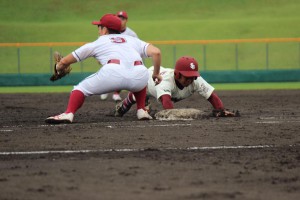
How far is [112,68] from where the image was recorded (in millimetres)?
11555

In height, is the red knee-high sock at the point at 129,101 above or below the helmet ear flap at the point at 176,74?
below

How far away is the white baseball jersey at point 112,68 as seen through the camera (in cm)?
1155

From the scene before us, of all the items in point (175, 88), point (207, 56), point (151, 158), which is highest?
point (207, 56)

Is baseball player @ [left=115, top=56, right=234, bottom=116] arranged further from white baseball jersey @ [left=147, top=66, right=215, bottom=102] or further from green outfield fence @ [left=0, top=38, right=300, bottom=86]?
green outfield fence @ [left=0, top=38, right=300, bottom=86]

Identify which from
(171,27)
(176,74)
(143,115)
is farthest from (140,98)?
(171,27)

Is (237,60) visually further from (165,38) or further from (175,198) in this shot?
(175,198)

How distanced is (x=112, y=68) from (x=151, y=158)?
3485 millimetres

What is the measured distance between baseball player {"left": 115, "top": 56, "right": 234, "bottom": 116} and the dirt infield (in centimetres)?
48

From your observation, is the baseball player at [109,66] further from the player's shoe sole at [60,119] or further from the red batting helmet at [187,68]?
the red batting helmet at [187,68]

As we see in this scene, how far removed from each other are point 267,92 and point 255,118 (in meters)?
7.56

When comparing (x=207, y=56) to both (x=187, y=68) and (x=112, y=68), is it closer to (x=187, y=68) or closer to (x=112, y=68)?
(x=187, y=68)

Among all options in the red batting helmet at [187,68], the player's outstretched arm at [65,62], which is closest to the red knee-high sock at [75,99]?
the player's outstretched arm at [65,62]

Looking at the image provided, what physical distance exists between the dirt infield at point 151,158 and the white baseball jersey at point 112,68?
49 centimetres

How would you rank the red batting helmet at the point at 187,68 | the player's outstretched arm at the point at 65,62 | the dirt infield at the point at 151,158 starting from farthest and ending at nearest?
the red batting helmet at the point at 187,68 → the player's outstretched arm at the point at 65,62 → the dirt infield at the point at 151,158
